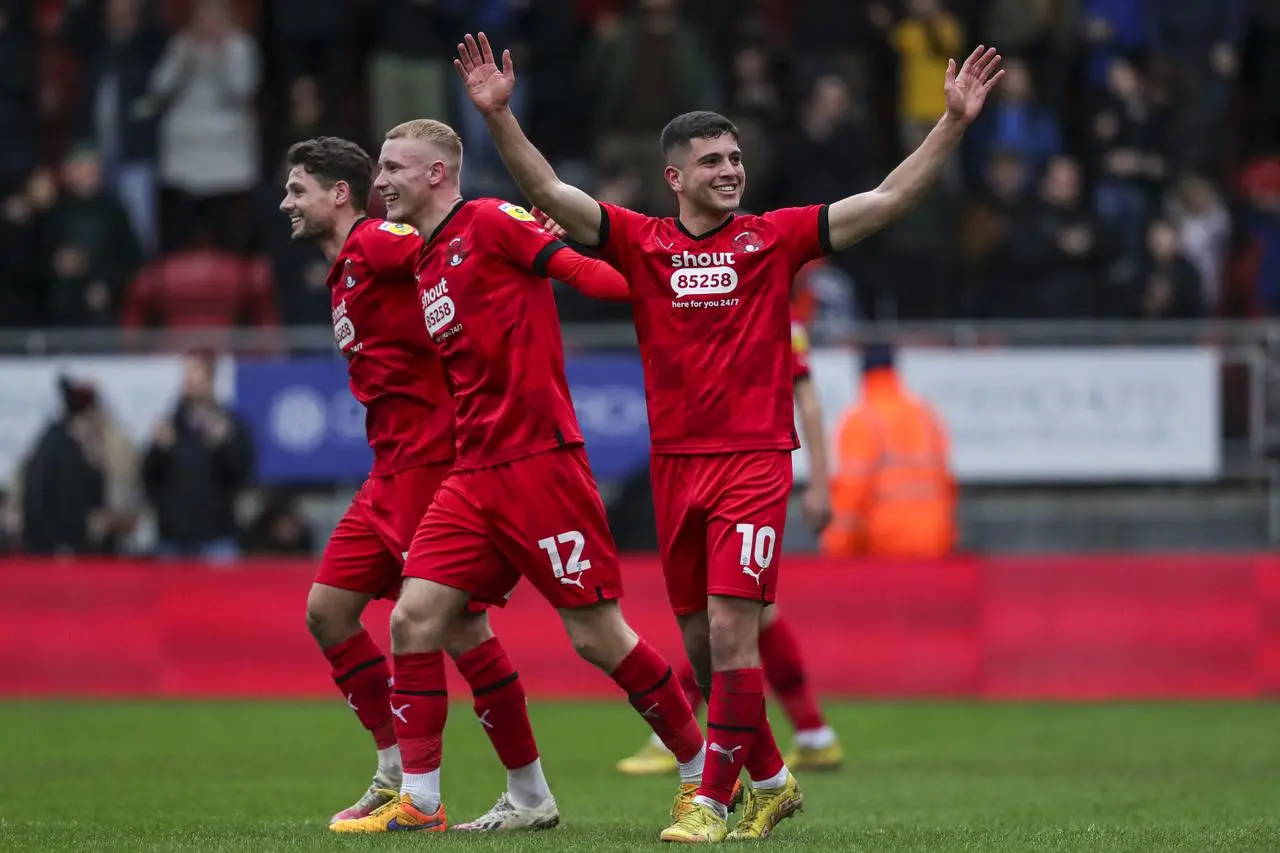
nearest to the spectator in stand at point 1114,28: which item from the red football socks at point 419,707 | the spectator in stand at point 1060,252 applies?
the spectator in stand at point 1060,252

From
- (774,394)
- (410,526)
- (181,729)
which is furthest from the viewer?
(181,729)

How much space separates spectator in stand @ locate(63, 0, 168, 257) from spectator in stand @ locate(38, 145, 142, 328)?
511 mm

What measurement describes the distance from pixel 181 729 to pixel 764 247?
21.5ft

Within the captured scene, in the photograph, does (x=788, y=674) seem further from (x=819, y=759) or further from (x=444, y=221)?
(x=444, y=221)

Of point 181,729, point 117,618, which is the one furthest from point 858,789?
point 117,618

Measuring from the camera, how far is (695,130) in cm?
798

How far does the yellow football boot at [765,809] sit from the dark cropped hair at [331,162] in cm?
295

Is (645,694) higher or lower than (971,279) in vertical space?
lower

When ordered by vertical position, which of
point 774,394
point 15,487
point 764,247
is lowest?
point 15,487

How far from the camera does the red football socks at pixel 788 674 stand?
36.6 feet

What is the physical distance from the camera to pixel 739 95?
19.8 m

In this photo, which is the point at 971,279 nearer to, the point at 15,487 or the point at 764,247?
the point at 15,487

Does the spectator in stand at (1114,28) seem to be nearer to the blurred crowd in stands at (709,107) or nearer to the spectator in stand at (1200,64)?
the blurred crowd in stands at (709,107)

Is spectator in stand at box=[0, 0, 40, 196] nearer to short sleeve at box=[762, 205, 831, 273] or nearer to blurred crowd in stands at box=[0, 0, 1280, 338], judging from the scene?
blurred crowd in stands at box=[0, 0, 1280, 338]
